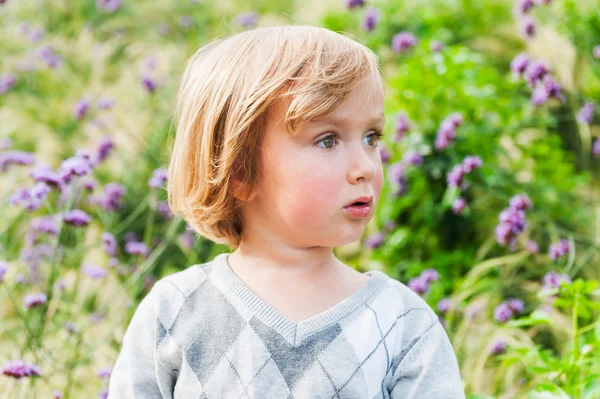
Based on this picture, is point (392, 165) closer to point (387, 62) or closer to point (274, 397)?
point (387, 62)

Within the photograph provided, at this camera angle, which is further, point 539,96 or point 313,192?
point 539,96

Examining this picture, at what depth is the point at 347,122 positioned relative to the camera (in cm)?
152

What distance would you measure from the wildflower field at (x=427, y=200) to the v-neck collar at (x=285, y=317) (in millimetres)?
505

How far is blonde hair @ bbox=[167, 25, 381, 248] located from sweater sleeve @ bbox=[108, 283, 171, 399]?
0.87ft

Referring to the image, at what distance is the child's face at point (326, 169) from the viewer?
1.51 meters

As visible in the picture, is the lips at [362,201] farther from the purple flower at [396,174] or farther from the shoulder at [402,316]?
the purple flower at [396,174]

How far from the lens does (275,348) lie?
156cm

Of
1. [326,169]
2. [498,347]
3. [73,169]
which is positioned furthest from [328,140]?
[498,347]

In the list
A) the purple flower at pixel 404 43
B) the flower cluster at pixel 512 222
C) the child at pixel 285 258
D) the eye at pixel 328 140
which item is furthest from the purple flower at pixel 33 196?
the purple flower at pixel 404 43

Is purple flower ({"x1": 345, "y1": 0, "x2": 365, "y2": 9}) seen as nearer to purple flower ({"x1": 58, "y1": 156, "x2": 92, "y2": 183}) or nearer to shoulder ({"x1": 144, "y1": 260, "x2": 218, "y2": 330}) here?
purple flower ({"x1": 58, "y1": 156, "x2": 92, "y2": 183})

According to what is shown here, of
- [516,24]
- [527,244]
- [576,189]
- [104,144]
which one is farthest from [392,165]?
[516,24]

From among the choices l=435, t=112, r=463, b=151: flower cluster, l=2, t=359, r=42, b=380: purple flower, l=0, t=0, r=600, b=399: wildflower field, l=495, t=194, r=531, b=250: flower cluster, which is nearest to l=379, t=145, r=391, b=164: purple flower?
l=0, t=0, r=600, b=399: wildflower field

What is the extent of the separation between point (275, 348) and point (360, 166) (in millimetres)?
426

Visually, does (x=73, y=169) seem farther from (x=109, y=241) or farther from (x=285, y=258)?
(x=285, y=258)
